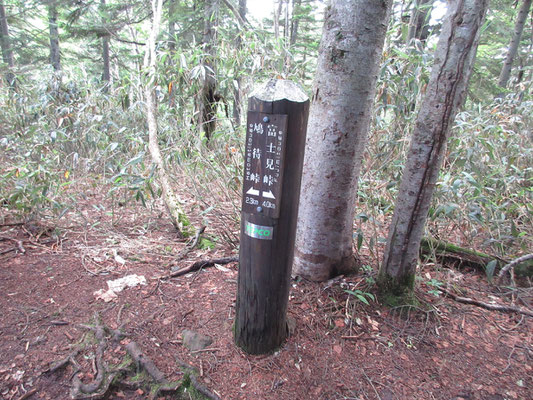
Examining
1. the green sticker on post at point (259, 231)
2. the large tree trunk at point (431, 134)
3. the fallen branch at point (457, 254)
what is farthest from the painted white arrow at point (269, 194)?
the fallen branch at point (457, 254)

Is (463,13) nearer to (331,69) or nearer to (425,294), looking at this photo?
(331,69)

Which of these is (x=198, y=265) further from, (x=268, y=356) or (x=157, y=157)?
(x=157, y=157)

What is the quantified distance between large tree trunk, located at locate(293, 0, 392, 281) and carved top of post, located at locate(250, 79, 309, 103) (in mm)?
619

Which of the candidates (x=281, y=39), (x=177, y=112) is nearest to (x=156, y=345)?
(x=177, y=112)

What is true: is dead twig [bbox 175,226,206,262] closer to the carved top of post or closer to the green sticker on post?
the green sticker on post

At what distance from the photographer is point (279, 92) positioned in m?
1.49

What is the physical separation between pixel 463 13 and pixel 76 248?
354 centimetres

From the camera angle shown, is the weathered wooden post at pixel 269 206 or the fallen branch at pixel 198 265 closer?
the weathered wooden post at pixel 269 206

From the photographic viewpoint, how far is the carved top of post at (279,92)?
4.83ft

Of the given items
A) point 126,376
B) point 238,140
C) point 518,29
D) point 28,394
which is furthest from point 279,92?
point 518,29

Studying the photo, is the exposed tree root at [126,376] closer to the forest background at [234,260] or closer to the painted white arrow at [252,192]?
the forest background at [234,260]

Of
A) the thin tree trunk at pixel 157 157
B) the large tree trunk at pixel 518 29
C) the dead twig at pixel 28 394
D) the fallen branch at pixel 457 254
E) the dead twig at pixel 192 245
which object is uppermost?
the large tree trunk at pixel 518 29

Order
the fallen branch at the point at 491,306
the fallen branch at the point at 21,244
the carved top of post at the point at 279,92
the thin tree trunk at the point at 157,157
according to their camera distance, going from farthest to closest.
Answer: the thin tree trunk at the point at 157,157 → the fallen branch at the point at 21,244 → the fallen branch at the point at 491,306 → the carved top of post at the point at 279,92

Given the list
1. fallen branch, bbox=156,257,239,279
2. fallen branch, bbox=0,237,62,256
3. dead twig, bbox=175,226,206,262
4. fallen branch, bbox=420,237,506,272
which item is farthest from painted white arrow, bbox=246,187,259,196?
fallen branch, bbox=0,237,62,256
